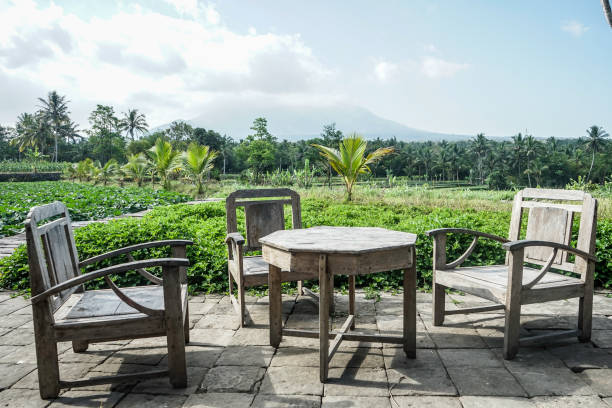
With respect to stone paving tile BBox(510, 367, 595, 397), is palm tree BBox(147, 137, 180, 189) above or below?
above

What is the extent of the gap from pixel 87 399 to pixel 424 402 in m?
1.75

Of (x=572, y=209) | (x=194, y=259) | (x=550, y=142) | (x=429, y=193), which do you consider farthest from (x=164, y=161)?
(x=550, y=142)

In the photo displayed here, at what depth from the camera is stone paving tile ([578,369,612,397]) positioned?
7.25ft

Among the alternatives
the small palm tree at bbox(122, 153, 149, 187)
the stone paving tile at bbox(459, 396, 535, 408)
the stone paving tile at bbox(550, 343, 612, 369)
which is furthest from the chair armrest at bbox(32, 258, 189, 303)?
the small palm tree at bbox(122, 153, 149, 187)

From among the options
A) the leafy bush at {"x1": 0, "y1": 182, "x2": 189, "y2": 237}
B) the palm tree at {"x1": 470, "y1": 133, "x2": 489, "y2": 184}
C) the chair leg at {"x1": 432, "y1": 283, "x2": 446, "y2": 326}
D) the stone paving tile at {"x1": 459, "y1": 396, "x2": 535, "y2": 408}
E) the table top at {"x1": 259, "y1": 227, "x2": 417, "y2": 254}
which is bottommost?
the leafy bush at {"x1": 0, "y1": 182, "x2": 189, "y2": 237}

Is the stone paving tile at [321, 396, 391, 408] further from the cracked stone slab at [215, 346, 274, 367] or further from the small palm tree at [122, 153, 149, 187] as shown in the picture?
the small palm tree at [122, 153, 149, 187]

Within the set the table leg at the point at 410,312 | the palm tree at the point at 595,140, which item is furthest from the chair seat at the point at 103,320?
the palm tree at the point at 595,140

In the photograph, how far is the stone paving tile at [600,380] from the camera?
2211mm

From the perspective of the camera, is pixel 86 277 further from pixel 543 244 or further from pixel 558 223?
pixel 558 223

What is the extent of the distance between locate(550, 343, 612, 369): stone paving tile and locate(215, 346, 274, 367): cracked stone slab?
1.84 metres

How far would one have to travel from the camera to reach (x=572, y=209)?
3008mm

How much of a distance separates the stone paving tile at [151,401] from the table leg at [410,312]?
1358 mm

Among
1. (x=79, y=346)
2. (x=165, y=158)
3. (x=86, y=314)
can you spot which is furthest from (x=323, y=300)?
(x=165, y=158)

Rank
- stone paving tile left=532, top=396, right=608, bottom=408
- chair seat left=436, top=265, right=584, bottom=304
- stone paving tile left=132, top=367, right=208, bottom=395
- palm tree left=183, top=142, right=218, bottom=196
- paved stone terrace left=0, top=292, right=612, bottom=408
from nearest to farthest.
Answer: stone paving tile left=532, top=396, right=608, bottom=408 < paved stone terrace left=0, top=292, right=612, bottom=408 < stone paving tile left=132, top=367, right=208, bottom=395 < chair seat left=436, top=265, right=584, bottom=304 < palm tree left=183, top=142, right=218, bottom=196
